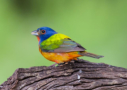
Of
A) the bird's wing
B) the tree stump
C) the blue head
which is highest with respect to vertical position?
the blue head

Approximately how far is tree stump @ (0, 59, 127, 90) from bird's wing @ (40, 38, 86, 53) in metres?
0.28

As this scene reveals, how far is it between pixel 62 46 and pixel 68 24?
7.65 feet

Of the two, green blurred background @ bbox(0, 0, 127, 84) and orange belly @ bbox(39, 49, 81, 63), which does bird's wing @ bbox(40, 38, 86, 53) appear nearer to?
orange belly @ bbox(39, 49, 81, 63)

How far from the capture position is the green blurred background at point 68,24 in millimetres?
5355

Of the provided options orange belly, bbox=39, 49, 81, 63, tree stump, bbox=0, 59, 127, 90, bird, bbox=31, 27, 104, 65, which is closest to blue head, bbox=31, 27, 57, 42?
bird, bbox=31, 27, 104, 65

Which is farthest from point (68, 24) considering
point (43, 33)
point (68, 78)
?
point (68, 78)

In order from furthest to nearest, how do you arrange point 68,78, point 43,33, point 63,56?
point 43,33, point 63,56, point 68,78

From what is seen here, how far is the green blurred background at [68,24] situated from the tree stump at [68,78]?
1.99m

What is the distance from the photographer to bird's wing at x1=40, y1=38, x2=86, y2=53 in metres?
3.35

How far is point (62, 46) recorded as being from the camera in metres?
3.50

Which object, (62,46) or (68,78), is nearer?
(68,78)

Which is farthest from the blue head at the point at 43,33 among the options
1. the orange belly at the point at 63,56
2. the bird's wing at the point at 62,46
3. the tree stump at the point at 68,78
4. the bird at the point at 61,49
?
the tree stump at the point at 68,78

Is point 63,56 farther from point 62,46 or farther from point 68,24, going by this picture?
point 68,24

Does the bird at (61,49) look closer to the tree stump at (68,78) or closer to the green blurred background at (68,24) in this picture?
the tree stump at (68,78)
